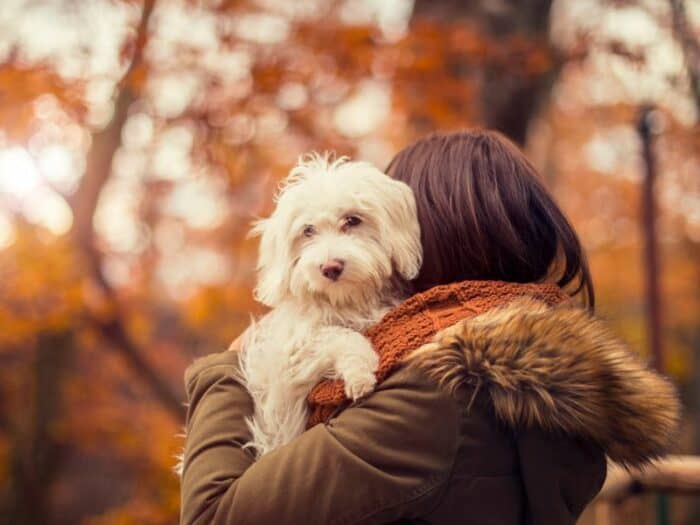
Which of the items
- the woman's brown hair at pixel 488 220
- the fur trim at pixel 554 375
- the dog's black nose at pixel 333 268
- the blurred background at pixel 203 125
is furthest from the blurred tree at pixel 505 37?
the fur trim at pixel 554 375

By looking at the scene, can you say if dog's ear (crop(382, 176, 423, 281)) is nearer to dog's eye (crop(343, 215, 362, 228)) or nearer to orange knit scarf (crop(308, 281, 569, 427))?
dog's eye (crop(343, 215, 362, 228))

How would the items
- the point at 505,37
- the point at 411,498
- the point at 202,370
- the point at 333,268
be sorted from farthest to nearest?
the point at 505,37 < the point at 202,370 < the point at 333,268 < the point at 411,498

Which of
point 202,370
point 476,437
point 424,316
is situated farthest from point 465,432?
point 202,370

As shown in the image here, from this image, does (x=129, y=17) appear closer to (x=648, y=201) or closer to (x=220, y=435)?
(x=220, y=435)

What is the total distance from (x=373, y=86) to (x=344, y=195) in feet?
13.6

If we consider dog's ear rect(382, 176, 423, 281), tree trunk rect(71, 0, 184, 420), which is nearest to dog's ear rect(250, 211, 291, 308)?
dog's ear rect(382, 176, 423, 281)

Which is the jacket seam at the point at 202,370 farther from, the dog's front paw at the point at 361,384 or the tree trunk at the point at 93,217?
the tree trunk at the point at 93,217

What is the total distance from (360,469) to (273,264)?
2.44 ft

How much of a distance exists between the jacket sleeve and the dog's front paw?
39 millimetres

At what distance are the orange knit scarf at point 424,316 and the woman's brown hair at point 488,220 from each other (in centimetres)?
11

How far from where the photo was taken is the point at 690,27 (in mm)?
5340

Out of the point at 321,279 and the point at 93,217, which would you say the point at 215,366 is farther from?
the point at 93,217

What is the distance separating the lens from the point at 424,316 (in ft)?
6.02

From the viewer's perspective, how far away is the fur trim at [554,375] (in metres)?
1.66
